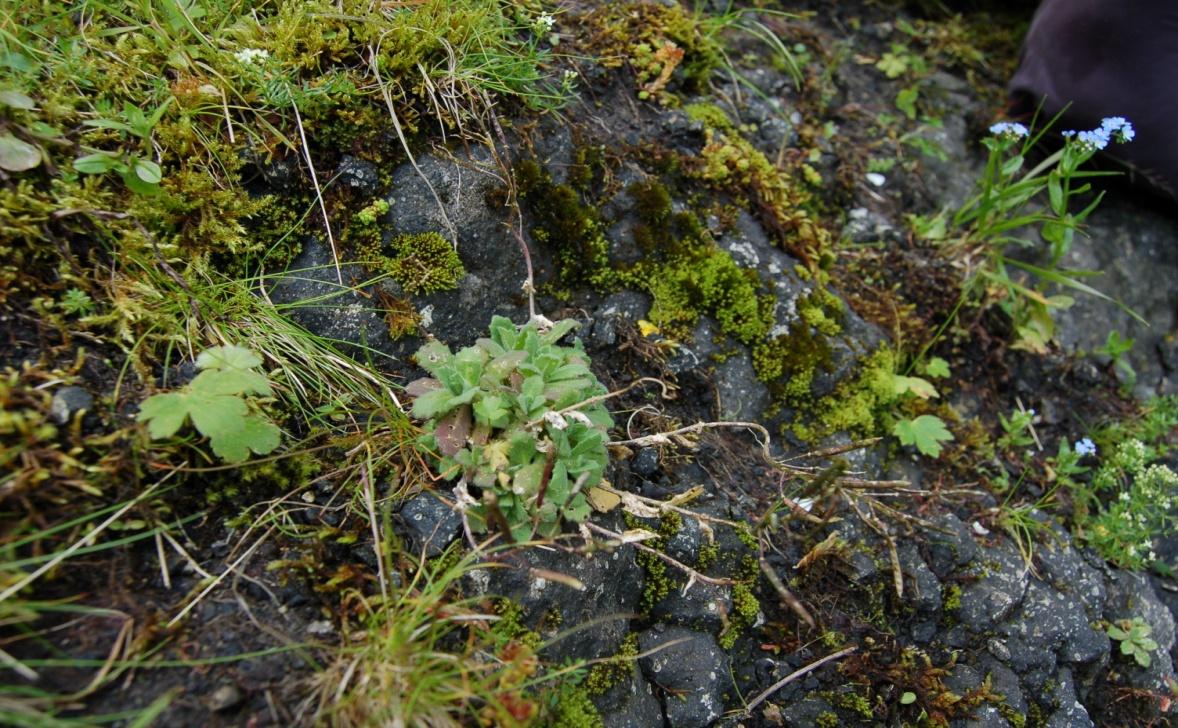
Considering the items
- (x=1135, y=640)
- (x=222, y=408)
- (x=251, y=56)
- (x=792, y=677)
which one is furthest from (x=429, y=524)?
(x=1135, y=640)

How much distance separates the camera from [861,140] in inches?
190

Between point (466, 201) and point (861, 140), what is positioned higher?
point (466, 201)

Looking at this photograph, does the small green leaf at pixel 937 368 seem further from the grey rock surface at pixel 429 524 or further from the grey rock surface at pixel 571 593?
the grey rock surface at pixel 429 524

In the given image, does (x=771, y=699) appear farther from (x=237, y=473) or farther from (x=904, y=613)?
(x=237, y=473)

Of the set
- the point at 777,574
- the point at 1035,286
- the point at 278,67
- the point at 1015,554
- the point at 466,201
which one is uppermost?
the point at 278,67

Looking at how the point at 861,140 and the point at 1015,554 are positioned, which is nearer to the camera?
the point at 1015,554

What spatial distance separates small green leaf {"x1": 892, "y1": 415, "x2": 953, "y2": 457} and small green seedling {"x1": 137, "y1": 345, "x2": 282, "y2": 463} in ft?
9.59

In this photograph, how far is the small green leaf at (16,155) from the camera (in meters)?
2.46

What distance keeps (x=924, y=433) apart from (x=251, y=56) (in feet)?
11.6

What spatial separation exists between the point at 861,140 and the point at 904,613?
309 cm

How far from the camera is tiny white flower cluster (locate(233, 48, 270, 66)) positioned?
2.93 meters

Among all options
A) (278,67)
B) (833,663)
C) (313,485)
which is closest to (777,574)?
(833,663)

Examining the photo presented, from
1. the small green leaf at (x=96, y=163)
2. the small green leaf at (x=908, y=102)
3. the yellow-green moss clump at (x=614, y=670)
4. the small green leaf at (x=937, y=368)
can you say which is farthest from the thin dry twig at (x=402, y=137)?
the small green leaf at (x=908, y=102)

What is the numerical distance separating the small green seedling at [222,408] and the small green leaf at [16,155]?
909 millimetres
